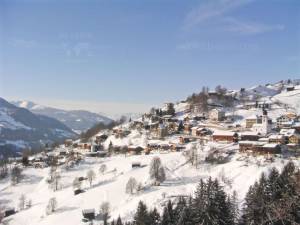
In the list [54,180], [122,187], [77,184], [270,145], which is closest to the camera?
[122,187]

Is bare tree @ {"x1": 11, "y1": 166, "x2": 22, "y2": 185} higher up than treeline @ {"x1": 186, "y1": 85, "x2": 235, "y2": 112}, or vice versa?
treeline @ {"x1": 186, "y1": 85, "x2": 235, "y2": 112}

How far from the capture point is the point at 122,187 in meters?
60.2

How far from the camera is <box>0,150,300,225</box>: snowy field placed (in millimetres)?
52719

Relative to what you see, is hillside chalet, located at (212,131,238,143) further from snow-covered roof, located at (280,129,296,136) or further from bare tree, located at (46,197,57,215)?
bare tree, located at (46,197,57,215)

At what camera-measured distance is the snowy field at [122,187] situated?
5272 cm

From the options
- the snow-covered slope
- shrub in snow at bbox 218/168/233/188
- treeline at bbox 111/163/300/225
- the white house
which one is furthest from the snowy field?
the snow-covered slope

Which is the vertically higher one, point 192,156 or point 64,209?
point 192,156

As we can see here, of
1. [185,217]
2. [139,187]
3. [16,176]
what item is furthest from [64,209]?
[185,217]

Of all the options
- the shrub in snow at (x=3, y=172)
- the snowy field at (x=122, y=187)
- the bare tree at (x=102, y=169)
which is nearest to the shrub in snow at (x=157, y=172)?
the snowy field at (x=122, y=187)

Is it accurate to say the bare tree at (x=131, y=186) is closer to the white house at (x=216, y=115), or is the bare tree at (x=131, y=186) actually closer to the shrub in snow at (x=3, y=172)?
the shrub in snow at (x=3, y=172)

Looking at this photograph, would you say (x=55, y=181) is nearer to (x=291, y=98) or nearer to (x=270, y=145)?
(x=270, y=145)

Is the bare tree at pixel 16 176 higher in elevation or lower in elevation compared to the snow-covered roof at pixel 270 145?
lower

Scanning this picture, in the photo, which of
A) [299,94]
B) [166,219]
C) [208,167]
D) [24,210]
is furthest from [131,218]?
[299,94]

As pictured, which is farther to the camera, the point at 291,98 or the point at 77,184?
the point at 291,98
